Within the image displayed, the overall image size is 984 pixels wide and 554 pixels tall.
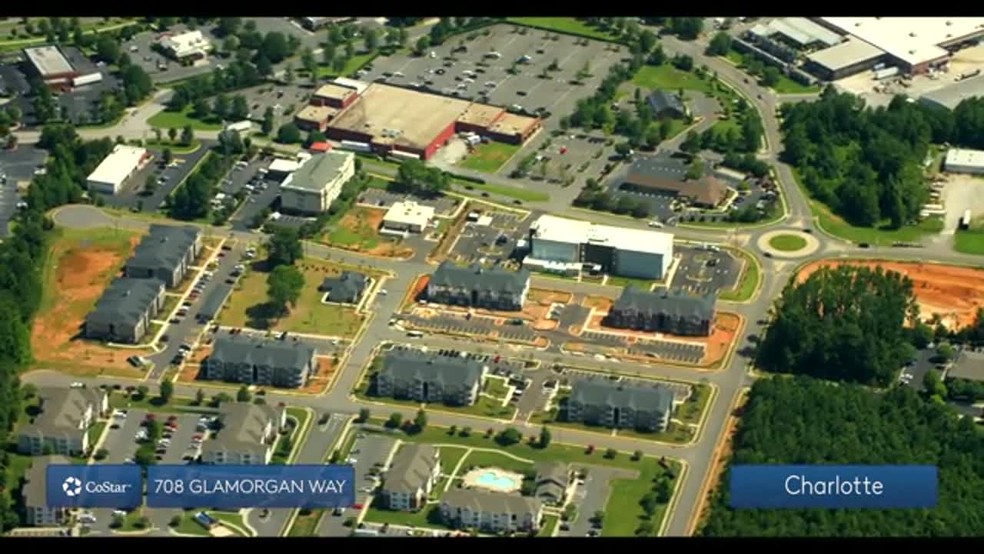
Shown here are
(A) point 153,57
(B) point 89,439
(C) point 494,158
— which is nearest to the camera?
(B) point 89,439

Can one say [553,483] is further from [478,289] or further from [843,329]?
[478,289]

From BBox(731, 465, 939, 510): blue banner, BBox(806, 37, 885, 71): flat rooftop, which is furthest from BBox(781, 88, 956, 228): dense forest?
BBox(731, 465, 939, 510): blue banner

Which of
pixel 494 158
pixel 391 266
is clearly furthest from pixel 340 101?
pixel 391 266

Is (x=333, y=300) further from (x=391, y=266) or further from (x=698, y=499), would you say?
(x=698, y=499)

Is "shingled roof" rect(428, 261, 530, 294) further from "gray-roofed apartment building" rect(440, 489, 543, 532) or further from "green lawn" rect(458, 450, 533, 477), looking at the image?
"gray-roofed apartment building" rect(440, 489, 543, 532)

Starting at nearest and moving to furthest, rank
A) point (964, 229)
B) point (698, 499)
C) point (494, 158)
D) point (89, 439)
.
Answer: point (698, 499) → point (89, 439) → point (964, 229) → point (494, 158)

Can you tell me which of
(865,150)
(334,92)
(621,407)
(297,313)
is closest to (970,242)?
(865,150)
